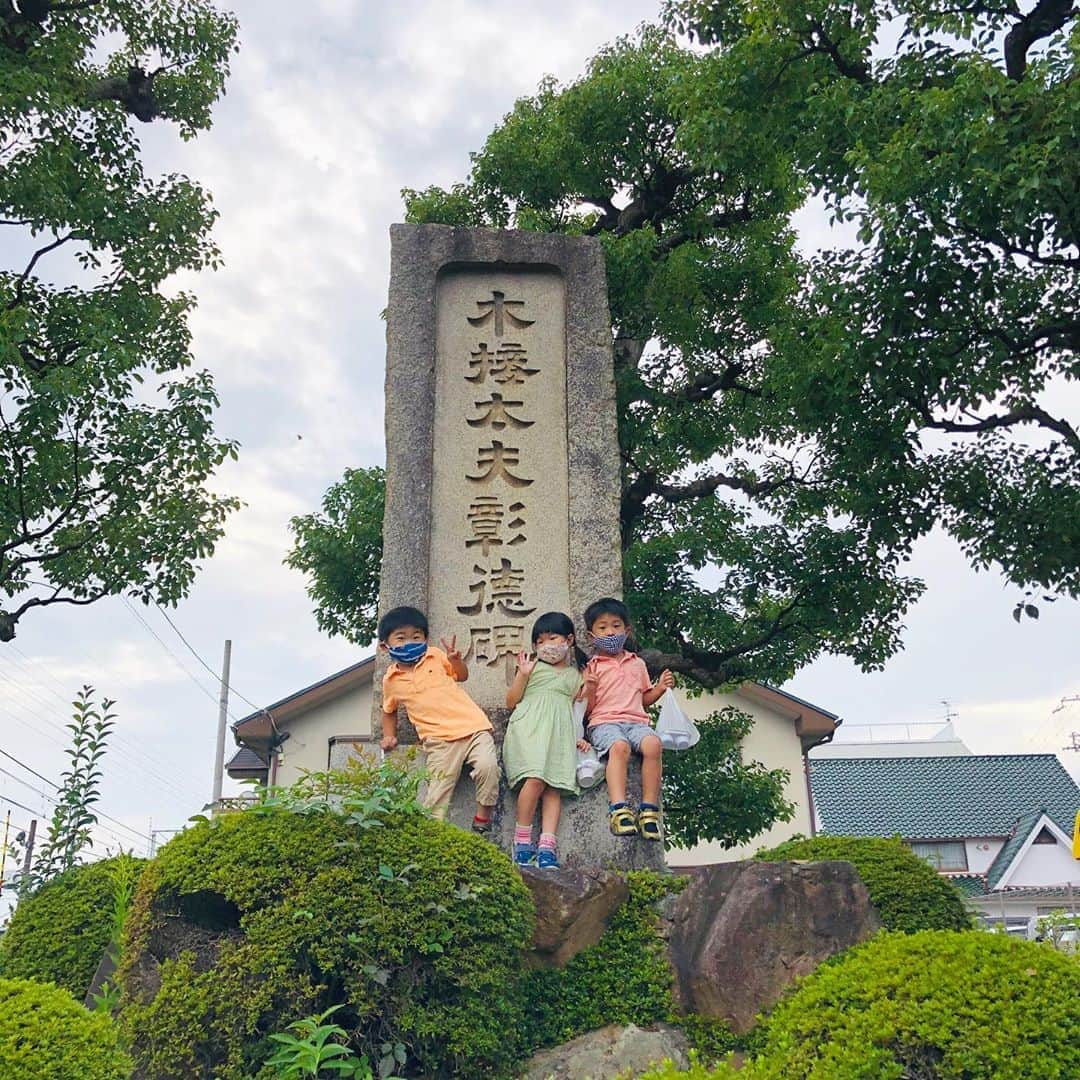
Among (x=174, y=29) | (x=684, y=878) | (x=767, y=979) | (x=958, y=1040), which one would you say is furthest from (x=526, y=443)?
(x=174, y=29)

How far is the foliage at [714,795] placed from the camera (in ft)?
35.0

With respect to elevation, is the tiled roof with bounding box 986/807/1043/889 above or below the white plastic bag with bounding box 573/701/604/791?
above

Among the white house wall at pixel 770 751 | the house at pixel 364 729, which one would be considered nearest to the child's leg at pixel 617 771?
the house at pixel 364 729

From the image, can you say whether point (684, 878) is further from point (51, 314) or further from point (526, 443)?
point (51, 314)

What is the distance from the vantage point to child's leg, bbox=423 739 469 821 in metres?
5.82

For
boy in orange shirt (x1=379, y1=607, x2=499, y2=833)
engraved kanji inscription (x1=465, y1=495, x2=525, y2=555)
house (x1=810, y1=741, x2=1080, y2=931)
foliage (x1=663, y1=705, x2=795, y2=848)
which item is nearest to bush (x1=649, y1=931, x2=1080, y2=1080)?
boy in orange shirt (x1=379, y1=607, x2=499, y2=833)

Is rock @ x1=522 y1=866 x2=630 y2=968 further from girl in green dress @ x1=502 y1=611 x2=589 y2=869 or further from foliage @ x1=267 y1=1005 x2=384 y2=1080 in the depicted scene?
foliage @ x1=267 y1=1005 x2=384 y2=1080

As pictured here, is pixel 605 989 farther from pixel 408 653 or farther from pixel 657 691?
pixel 408 653

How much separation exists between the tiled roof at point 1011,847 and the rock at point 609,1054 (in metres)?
18.0

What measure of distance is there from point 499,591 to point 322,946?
3.28 m

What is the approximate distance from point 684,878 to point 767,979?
2.89 ft

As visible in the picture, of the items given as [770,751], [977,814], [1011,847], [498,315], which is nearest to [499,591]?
[498,315]

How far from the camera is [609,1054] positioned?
4352 millimetres

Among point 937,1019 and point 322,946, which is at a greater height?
point 322,946
